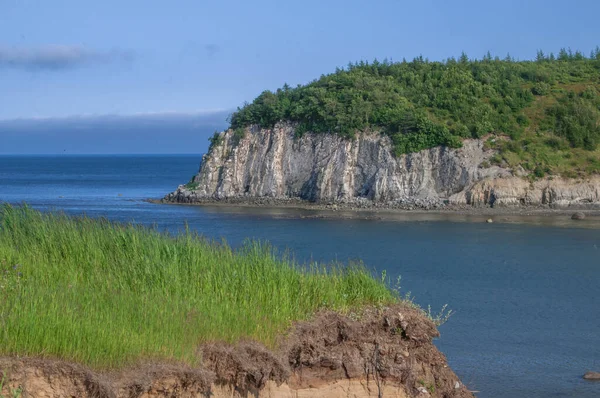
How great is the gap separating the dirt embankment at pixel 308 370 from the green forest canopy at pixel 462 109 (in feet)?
162

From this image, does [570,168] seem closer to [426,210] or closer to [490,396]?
[426,210]

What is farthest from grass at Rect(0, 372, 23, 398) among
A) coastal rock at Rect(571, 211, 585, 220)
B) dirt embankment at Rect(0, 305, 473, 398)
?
coastal rock at Rect(571, 211, 585, 220)

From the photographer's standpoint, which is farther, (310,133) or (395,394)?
(310,133)

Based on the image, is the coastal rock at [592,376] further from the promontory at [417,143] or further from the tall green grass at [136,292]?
the promontory at [417,143]

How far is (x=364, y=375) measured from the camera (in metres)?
12.4

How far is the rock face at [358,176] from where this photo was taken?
59188 mm

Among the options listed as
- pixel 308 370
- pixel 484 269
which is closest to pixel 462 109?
pixel 484 269

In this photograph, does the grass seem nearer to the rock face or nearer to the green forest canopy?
the rock face

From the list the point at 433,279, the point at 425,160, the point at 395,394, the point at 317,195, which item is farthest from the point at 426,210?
the point at 395,394

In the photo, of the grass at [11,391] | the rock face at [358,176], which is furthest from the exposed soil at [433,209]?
the grass at [11,391]

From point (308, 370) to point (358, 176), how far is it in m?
51.6

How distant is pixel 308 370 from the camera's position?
477 inches

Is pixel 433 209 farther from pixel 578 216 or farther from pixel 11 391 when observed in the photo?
pixel 11 391

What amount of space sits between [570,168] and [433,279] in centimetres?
3349
